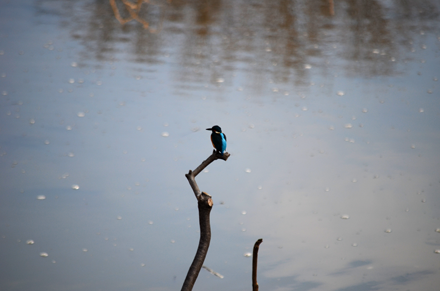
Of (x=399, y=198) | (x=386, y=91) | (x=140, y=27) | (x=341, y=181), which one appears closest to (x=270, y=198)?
(x=341, y=181)

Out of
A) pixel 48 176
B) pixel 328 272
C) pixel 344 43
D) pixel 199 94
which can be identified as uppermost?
pixel 344 43

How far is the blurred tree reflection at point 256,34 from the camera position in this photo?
3.79 m

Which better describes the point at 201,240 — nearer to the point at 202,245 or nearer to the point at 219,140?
the point at 202,245

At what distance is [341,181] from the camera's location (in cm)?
262

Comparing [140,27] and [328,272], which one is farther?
[140,27]

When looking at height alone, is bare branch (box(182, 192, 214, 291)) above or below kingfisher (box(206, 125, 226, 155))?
below

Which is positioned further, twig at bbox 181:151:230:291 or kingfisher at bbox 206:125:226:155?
kingfisher at bbox 206:125:226:155

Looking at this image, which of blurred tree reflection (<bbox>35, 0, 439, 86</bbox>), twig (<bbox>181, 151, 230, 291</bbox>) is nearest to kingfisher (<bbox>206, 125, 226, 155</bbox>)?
twig (<bbox>181, 151, 230, 291</bbox>)

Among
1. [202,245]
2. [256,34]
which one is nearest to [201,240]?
[202,245]

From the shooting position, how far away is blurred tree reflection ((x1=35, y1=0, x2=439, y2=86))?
149 inches

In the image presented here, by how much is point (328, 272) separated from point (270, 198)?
0.57 meters

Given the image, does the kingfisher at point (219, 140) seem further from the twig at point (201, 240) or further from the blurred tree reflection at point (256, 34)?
the blurred tree reflection at point (256, 34)

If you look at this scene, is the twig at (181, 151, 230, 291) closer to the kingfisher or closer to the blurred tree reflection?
the kingfisher

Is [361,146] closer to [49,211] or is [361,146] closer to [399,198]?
[399,198]
